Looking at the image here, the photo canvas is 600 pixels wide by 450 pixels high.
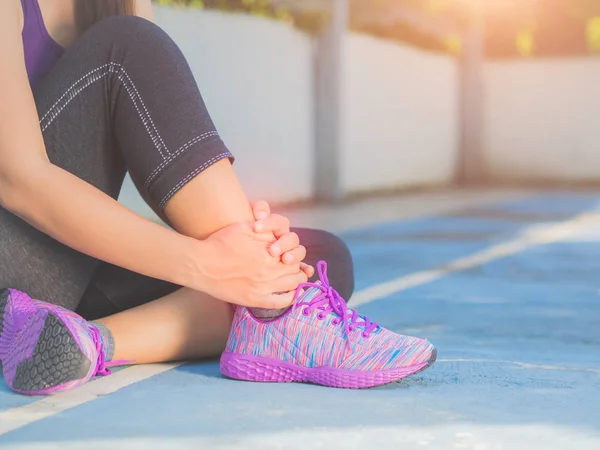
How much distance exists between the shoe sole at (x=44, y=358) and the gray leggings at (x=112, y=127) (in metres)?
0.25

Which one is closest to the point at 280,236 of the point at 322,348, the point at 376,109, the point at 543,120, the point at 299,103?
the point at 322,348

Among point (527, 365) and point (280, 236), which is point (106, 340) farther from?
point (527, 365)

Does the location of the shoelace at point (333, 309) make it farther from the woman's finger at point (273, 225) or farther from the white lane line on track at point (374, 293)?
the white lane line on track at point (374, 293)

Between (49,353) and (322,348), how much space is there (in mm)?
556

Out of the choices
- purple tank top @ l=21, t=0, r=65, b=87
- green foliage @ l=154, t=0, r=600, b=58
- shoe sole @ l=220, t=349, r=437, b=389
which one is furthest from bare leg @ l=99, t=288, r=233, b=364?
green foliage @ l=154, t=0, r=600, b=58

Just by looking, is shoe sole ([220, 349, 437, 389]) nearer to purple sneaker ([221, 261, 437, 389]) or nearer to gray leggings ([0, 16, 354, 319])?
purple sneaker ([221, 261, 437, 389])

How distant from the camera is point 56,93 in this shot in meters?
2.40

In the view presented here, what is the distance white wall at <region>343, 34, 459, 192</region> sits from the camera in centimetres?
1199

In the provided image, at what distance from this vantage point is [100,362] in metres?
2.36

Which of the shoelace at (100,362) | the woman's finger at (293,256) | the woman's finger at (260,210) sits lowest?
the shoelace at (100,362)

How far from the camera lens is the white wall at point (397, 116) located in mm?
11992

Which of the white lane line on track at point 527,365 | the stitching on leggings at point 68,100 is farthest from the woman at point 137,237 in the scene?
the white lane line on track at point 527,365

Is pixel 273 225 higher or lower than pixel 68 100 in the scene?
lower

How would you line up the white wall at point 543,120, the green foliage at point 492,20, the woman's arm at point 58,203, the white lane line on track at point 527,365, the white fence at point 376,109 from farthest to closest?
1. the white wall at point 543,120
2. the green foliage at point 492,20
3. the white fence at point 376,109
4. the white lane line on track at point 527,365
5. the woman's arm at point 58,203
